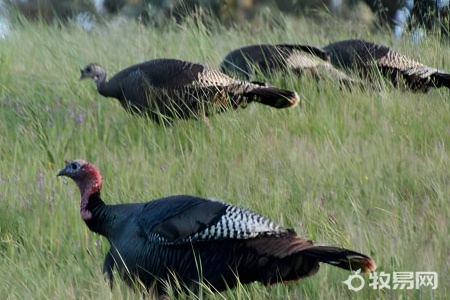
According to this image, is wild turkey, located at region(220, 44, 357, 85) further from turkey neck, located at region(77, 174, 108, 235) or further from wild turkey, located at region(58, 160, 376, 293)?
wild turkey, located at region(58, 160, 376, 293)

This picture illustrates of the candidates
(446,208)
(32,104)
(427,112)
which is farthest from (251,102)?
(446,208)

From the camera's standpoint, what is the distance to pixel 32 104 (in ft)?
22.9

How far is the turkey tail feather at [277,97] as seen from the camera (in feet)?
20.6

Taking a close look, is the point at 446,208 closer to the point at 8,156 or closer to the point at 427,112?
the point at 427,112

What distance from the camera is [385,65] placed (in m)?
7.27

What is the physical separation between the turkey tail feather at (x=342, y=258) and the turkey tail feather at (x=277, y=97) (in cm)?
283

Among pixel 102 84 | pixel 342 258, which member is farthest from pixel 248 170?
pixel 102 84

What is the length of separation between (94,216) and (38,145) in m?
2.06

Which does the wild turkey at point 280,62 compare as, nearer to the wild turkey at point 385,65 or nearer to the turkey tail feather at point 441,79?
the wild turkey at point 385,65

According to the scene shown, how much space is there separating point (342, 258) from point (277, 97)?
293cm

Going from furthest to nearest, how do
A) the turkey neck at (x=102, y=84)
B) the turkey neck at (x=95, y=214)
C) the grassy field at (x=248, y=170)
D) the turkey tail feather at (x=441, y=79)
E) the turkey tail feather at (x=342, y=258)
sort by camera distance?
the turkey tail feather at (x=441, y=79), the turkey neck at (x=102, y=84), the turkey neck at (x=95, y=214), the grassy field at (x=248, y=170), the turkey tail feather at (x=342, y=258)

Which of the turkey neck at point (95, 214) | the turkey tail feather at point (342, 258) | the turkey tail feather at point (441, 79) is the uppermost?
the turkey neck at point (95, 214)

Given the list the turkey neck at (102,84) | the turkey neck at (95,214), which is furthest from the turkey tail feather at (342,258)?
the turkey neck at (102,84)

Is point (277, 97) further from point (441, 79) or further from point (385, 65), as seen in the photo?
point (441, 79)
